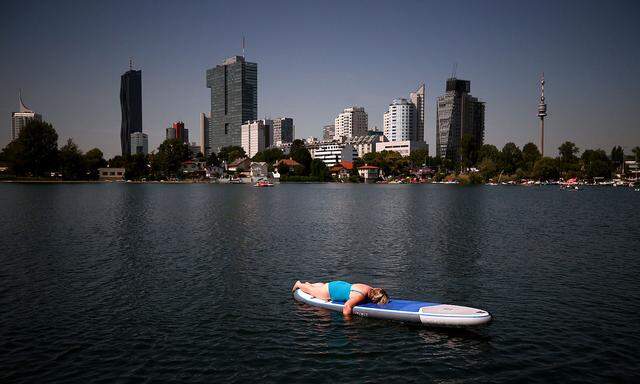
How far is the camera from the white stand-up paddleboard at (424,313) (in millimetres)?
18609

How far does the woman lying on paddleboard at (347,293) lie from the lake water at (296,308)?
0.89m

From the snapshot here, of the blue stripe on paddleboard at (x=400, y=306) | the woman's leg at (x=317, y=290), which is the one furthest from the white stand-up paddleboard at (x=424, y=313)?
the woman's leg at (x=317, y=290)

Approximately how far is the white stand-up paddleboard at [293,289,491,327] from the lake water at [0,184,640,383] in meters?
0.43

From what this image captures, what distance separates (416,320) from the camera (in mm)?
19406

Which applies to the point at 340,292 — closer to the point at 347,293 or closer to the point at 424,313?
the point at 347,293

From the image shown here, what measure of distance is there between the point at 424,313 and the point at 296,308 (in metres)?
6.39

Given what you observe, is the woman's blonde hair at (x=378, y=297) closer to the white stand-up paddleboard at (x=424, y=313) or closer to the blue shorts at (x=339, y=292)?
the white stand-up paddleboard at (x=424, y=313)

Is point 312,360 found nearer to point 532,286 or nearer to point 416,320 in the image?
point 416,320

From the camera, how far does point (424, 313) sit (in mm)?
19234

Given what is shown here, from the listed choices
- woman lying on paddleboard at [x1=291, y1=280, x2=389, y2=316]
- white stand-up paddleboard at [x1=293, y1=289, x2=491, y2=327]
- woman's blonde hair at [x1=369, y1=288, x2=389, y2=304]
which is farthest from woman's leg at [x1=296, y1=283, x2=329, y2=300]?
woman's blonde hair at [x1=369, y1=288, x2=389, y2=304]

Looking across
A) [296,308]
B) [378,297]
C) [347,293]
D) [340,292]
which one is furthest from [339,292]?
[296,308]

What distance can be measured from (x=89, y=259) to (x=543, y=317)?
1200 inches

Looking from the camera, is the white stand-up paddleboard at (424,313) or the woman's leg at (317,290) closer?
the white stand-up paddleboard at (424,313)

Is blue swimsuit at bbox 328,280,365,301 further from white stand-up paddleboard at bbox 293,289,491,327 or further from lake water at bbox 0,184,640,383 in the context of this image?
lake water at bbox 0,184,640,383
